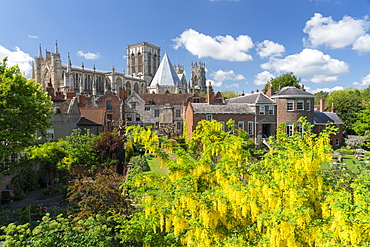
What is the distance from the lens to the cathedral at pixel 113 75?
232ft

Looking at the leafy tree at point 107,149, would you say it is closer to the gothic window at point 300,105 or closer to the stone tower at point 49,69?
the gothic window at point 300,105

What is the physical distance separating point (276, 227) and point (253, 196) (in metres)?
1.12

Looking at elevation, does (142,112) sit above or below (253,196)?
above

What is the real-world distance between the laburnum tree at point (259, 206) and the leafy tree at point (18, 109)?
10241 millimetres

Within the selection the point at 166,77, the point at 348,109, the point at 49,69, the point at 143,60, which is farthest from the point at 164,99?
the point at 143,60

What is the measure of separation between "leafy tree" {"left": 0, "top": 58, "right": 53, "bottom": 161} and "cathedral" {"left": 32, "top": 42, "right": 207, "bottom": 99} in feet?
149

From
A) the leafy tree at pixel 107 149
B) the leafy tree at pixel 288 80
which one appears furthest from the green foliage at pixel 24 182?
the leafy tree at pixel 288 80

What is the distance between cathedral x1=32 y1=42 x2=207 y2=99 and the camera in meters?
70.6

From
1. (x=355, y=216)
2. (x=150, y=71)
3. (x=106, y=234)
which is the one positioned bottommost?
(x=106, y=234)

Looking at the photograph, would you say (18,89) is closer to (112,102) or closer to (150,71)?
(112,102)

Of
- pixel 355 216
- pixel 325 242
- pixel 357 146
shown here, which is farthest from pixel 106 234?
pixel 357 146

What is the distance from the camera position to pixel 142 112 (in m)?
43.8

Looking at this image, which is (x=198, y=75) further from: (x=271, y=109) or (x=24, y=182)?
(x=24, y=182)

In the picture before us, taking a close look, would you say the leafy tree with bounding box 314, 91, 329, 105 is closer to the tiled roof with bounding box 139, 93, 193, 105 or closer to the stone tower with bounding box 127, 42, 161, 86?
the stone tower with bounding box 127, 42, 161, 86
